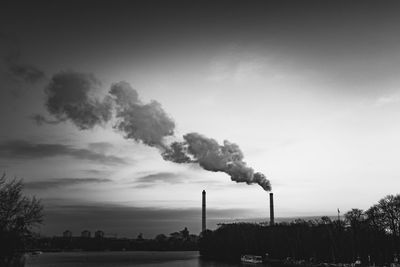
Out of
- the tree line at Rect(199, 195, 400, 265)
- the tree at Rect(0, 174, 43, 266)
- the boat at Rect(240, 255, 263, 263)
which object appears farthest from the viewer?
the boat at Rect(240, 255, 263, 263)

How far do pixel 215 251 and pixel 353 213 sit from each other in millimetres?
90095

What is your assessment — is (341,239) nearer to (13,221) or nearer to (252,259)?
(252,259)

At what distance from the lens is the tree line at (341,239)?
102 metres

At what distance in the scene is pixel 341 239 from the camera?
115 metres

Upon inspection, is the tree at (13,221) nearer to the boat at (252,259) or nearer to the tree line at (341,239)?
the tree line at (341,239)

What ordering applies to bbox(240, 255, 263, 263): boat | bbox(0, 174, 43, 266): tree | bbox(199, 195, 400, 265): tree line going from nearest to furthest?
1. bbox(0, 174, 43, 266): tree
2. bbox(199, 195, 400, 265): tree line
3. bbox(240, 255, 263, 263): boat

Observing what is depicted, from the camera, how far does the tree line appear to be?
102m

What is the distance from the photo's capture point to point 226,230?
19962 cm

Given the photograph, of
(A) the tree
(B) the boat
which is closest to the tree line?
(B) the boat

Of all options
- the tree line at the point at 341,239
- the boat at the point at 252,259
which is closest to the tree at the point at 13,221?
the tree line at the point at 341,239

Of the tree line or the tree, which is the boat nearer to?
the tree line

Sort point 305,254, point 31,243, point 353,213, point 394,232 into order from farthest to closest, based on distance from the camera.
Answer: point 305,254 → point 353,213 → point 394,232 → point 31,243

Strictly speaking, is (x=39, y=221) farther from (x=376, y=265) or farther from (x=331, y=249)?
(x=331, y=249)

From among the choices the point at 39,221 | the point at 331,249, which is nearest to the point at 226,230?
the point at 331,249
